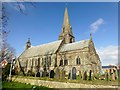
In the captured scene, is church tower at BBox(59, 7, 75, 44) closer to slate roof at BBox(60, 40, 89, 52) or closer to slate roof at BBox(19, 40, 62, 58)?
slate roof at BBox(19, 40, 62, 58)

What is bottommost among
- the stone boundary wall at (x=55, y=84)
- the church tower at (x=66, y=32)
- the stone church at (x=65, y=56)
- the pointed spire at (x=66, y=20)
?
the stone boundary wall at (x=55, y=84)

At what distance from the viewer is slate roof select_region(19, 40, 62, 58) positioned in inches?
1337

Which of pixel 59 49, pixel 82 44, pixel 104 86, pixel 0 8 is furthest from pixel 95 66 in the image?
pixel 0 8

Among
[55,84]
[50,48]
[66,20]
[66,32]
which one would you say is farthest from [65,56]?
[55,84]

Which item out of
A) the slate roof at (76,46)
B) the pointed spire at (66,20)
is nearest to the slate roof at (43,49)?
the slate roof at (76,46)

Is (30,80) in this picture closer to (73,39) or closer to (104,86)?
(104,86)

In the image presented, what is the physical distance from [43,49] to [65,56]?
682 centimetres

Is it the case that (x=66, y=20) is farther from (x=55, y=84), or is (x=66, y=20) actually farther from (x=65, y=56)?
(x=55, y=84)

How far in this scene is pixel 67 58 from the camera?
31.5 meters

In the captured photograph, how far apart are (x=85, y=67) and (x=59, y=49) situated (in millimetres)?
7948

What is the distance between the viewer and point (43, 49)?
119ft

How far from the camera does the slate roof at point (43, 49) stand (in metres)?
34.0

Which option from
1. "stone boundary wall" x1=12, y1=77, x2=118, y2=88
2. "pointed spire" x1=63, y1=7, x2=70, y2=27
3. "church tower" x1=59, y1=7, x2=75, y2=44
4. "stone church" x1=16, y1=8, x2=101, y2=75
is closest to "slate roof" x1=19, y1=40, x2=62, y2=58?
"stone church" x1=16, y1=8, x2=101, y2=75

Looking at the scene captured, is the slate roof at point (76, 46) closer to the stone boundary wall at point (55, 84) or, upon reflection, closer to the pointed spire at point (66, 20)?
the pointed spire at point (66, 20)
